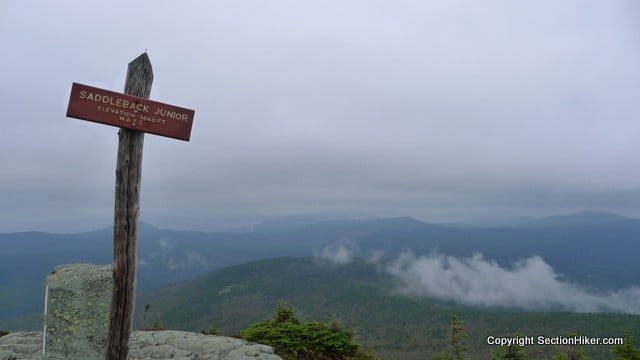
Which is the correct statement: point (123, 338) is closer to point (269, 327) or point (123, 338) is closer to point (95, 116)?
point (95, 116)

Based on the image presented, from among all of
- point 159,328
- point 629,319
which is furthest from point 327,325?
point 629,319

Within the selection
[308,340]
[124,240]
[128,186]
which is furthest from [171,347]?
[128,186]

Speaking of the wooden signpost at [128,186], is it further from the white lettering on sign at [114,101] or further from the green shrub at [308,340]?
the green shrub at [308,340]

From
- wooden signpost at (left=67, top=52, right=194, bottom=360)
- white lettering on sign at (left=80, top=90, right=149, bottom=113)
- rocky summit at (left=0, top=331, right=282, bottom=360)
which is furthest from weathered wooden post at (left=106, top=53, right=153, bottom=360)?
rocky summit at (left=0, top=331, right=282, bottom=360)

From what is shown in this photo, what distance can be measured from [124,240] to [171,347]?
6338mm

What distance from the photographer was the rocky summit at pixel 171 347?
12188mm

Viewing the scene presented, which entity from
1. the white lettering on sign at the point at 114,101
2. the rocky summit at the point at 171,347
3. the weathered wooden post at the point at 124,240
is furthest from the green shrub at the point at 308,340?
the white lettering on sign at the point at 114,101

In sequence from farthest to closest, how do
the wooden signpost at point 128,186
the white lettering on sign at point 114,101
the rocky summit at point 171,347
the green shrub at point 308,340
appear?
the green shrub at point 308,340, the rocky summit at point 171,347, the wooden signpost at point 128,186, the white lettering on sign at point 114,101

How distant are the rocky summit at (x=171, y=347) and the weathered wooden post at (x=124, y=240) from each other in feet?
13.6

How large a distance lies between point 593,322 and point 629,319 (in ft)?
41.2

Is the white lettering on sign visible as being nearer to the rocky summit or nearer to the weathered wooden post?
the weathered wooden post

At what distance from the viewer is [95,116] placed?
8188mm

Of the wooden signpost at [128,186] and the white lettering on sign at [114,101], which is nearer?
the white lettering on sign at [114,101]

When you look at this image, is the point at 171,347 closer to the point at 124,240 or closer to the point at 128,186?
the point at 124,240
